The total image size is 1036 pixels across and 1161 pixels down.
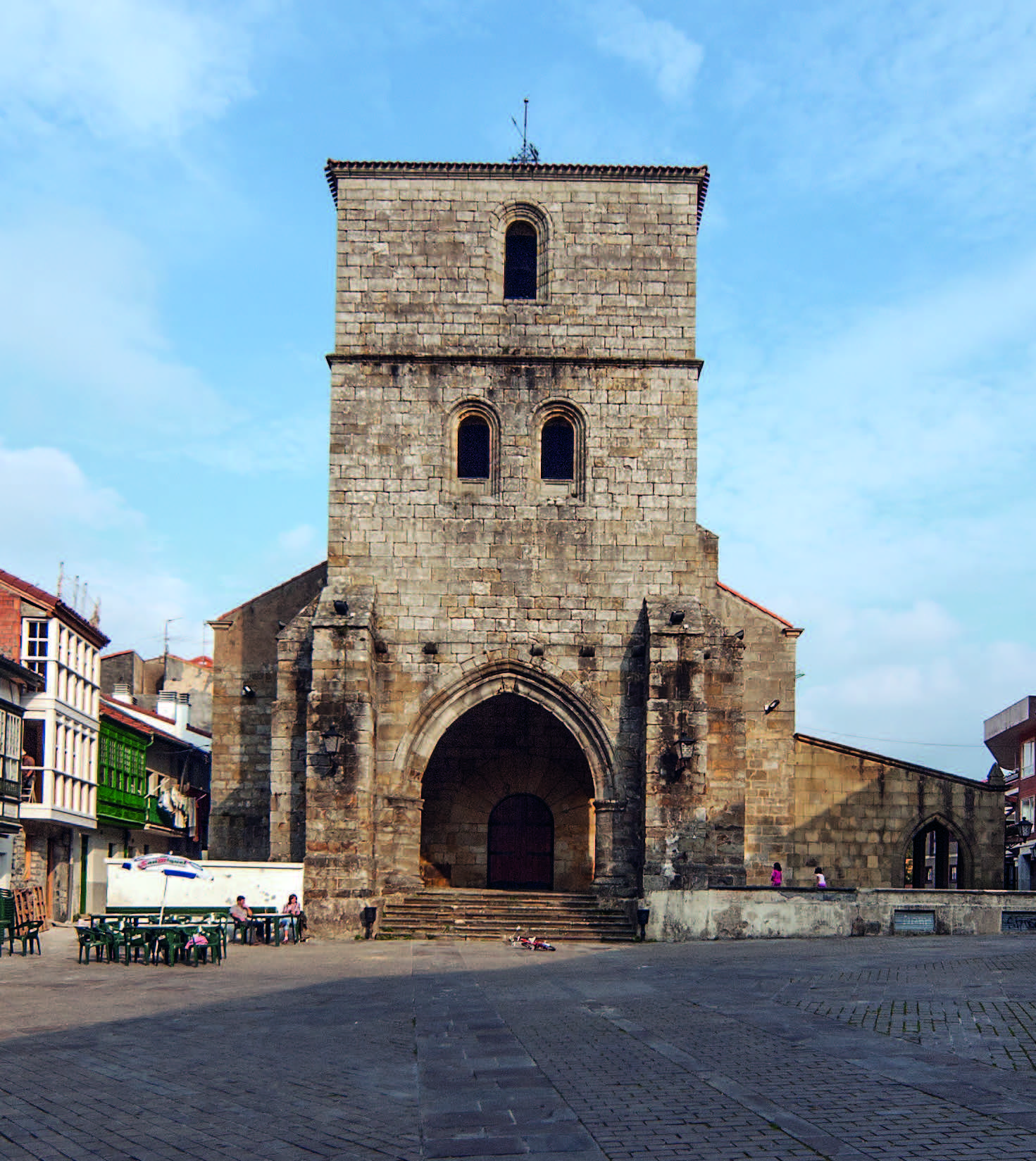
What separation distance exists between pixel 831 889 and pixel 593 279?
40.7 feet

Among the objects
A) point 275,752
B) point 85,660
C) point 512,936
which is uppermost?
point 85,660

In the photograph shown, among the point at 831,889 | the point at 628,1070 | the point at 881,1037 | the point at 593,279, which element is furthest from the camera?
the point at 593,279

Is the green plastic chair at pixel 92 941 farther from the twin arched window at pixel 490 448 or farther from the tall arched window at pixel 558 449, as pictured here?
the tall arched window at pixel 558 449

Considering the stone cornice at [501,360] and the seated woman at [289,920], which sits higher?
the stone cornice at [501,360]

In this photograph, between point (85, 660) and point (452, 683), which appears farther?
point (85, 660)

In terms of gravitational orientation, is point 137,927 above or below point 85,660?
below

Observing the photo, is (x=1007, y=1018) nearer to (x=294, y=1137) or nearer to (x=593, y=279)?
(x=294, y=1137)

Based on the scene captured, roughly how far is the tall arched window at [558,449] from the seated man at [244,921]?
9.70 meters

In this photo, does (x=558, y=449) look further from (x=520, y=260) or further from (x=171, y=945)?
(x=171, y=945)

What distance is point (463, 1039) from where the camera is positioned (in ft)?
39.3

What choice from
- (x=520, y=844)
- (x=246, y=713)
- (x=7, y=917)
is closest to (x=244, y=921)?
(x=7, y=917)

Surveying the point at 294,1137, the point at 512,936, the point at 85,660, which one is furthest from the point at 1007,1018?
the point at 85,660

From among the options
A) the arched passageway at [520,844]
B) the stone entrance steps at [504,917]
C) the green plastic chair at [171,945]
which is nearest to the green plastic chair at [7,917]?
the green plastic chair at [171,945]

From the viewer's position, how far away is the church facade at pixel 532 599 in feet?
81.9
